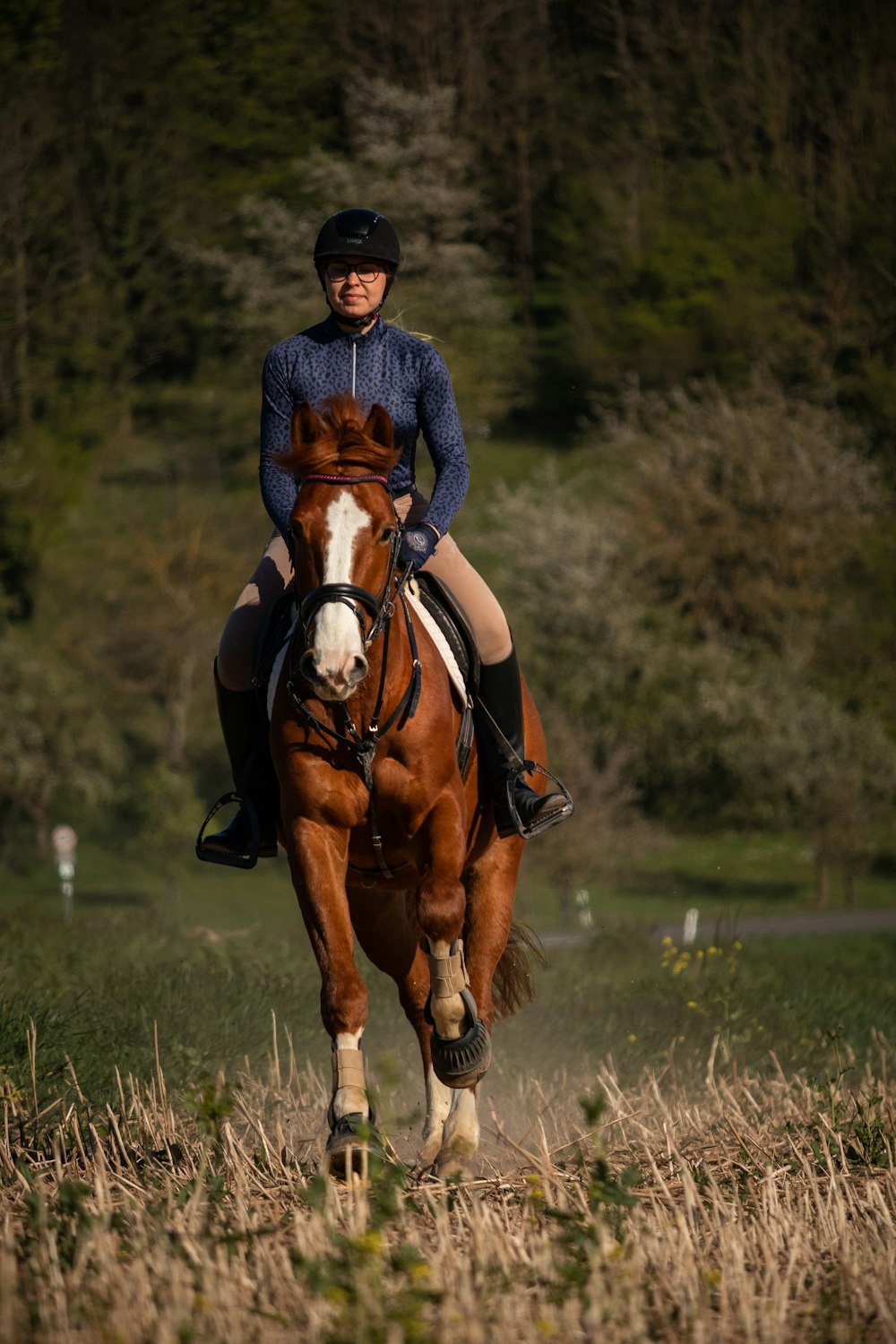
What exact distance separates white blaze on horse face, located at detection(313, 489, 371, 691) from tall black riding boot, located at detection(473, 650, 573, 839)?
1.80 m

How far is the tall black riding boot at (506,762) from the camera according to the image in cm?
766

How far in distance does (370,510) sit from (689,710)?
127 feet

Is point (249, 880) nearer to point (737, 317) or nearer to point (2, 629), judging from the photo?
point (2, 629)

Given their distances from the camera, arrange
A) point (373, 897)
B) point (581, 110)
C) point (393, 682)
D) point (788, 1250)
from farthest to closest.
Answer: point (581, 110) → point (373, 897) → point (393, 682) → point (788, 1250)

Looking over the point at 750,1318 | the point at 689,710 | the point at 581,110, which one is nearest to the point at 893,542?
the point at 689,710

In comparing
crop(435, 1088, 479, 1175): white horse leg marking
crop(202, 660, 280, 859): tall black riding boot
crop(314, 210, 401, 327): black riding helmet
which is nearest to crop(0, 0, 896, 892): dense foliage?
crop(202, 660, 280, 859): tall black riding boot

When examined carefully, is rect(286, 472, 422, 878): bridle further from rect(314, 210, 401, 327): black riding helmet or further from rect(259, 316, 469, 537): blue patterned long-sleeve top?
rect(314, 210, 401, 327): black riding helmet

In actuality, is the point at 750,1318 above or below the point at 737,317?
below

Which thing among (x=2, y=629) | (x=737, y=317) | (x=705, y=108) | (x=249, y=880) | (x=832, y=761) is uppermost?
(x=705, y=108)

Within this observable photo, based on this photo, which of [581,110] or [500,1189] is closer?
[500,1189]

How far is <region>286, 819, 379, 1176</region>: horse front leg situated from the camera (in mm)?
6379

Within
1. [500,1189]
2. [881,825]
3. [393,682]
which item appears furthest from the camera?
[881,825]

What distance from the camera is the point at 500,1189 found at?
603 centimetres

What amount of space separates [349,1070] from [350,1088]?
7cm
